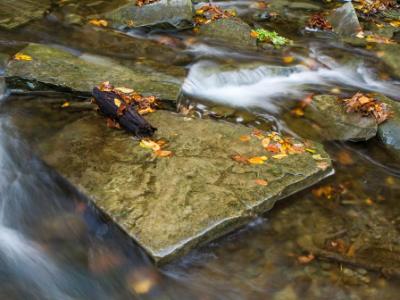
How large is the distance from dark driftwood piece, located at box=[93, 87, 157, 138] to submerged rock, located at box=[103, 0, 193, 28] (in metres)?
A: 3.59

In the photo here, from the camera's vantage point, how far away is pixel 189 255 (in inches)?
158

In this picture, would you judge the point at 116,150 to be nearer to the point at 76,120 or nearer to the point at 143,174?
the point at 143,174

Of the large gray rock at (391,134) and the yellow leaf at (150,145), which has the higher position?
the yellow leaf at (150,145)

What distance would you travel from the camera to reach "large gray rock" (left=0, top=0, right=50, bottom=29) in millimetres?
8141

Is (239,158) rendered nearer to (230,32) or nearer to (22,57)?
(22,57)

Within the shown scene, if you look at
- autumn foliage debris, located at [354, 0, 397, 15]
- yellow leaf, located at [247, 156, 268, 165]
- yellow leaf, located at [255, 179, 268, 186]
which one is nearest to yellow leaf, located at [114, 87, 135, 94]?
yellow leaf, located at [247, 156, 268, 165]

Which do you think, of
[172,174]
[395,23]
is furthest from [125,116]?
[395,23]

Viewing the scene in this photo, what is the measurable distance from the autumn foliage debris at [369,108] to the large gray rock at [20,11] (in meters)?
5.88

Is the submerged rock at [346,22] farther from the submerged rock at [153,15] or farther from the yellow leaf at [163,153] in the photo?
the yellow leaf at [163,153]

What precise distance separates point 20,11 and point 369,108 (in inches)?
260

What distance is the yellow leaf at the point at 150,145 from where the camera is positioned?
16.1ft

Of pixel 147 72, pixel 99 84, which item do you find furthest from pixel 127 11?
pixel 99 84

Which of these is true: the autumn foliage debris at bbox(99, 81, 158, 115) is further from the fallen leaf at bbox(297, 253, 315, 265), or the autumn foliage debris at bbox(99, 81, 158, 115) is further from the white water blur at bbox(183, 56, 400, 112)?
the fallen leaf at bbox(297, 253, 315, 265)

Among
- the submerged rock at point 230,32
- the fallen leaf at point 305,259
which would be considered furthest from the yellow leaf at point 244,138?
the submerged rock at point 230,32
